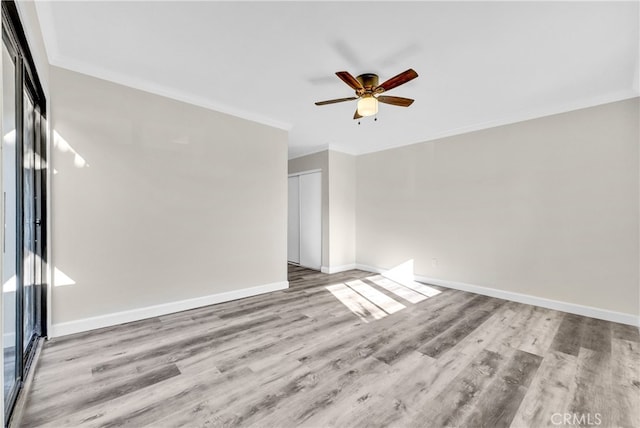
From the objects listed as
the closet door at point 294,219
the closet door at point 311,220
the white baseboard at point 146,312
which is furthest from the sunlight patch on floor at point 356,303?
the closet door at point 294,219

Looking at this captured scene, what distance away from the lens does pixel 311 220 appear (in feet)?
19.1

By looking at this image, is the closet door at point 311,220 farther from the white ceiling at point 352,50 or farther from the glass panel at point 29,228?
the glass panel at point 29,228

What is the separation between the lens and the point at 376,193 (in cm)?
539

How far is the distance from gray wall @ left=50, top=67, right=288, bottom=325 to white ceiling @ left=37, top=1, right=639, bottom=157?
312mm

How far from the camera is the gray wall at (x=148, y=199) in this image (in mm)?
2615

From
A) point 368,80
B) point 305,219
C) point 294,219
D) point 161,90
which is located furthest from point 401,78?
point 294,219

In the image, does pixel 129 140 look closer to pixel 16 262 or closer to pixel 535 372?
pixel 16 262

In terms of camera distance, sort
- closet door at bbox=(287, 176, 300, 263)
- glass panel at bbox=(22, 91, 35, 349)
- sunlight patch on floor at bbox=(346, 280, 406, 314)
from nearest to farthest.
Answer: glass panel at bbox=(22, 91, 35, 349) < sunlight patch on floor at bbox=(346, 280, 406, 314) < closet door at bbox=(287, 176, 300, 263)

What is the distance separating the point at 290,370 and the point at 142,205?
89.7 inches

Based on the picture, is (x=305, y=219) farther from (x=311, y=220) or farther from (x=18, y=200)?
(x=18, y=200)

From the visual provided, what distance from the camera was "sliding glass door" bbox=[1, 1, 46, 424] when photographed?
1.57 metres

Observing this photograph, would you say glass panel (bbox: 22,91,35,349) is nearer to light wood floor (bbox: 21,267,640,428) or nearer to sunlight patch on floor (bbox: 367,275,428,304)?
light wood floor (bbox: 21,267,640,428)

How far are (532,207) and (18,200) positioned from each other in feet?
16.4

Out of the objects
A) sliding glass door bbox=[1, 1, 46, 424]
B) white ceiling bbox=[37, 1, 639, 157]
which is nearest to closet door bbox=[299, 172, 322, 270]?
white ceiling bbox=[37, 1, 639, 157]
